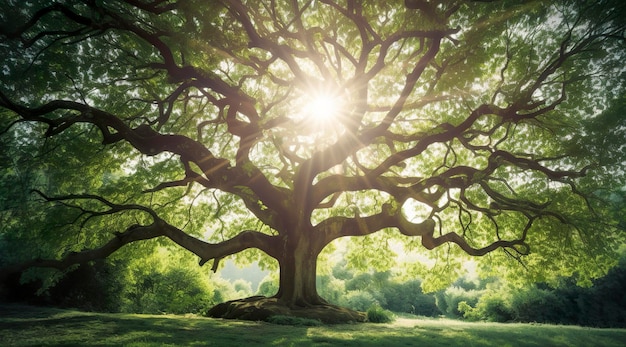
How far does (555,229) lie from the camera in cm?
1625

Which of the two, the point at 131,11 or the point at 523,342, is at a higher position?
the point at 131,11

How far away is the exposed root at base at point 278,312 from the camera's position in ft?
43.1

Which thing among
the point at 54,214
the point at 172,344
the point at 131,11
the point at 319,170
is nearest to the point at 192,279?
the point at 54,214

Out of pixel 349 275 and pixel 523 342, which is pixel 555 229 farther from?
pixel 349 275

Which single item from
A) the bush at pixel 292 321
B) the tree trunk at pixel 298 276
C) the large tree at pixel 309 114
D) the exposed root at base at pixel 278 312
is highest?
the large tree at pixel 309 114

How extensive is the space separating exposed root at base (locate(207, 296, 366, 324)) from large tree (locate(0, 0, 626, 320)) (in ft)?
0.70

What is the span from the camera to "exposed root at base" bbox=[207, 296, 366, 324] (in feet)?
43.1

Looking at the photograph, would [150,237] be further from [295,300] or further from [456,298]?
[456,298]

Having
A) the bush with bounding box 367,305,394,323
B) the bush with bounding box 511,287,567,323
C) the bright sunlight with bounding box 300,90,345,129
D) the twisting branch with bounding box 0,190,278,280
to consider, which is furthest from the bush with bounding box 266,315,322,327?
the bush with bounding box 511,287,567,323

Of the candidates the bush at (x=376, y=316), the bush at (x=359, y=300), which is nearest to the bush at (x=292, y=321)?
the bush at (x=376, y=316)

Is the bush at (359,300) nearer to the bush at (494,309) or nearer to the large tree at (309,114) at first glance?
the bush at (494,309)

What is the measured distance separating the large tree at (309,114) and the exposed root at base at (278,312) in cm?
21

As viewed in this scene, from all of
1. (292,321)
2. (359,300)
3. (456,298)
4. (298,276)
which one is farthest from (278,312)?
(456,298)

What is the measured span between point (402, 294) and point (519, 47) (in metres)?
50.5
